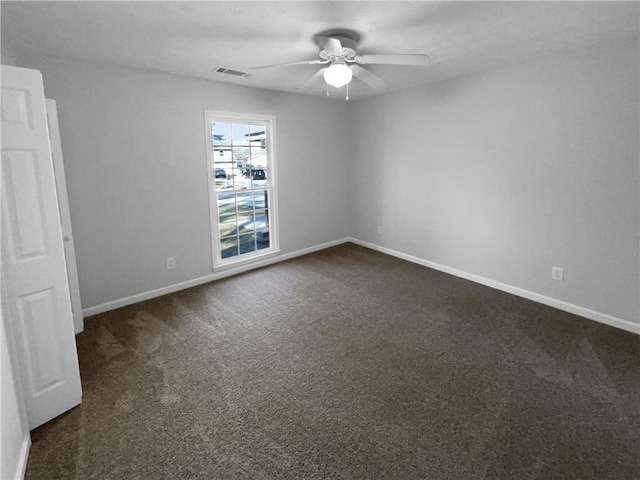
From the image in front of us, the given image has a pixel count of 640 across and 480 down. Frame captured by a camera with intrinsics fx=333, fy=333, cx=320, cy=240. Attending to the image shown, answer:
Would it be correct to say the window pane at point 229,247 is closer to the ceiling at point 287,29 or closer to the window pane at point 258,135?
the window pane at point 258,135

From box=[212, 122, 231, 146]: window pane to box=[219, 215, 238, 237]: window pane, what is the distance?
3.14 ft

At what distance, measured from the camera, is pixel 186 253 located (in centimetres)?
392

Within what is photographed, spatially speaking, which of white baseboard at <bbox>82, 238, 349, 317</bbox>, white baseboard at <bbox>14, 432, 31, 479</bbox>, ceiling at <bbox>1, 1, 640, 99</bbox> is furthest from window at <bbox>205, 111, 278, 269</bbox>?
white baseboard at <bbox>14, 432, 31, 479</bbox>

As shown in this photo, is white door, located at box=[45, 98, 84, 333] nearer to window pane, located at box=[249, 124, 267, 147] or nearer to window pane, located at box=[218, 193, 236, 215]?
window pane, located at box=[218, 193, 236, 215]

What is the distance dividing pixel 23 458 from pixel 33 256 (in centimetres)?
102

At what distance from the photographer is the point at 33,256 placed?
1.85 m

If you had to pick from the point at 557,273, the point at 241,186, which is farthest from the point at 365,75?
the point at 557,273

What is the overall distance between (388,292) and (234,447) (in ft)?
7.88

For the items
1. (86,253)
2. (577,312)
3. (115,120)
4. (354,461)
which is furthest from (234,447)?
(577,312)

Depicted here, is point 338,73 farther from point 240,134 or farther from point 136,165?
point 136,165

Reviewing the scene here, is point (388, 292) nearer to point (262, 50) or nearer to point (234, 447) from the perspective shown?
point (234, 447)

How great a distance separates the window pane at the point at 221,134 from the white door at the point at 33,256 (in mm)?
2297

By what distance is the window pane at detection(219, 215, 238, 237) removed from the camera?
4.43m

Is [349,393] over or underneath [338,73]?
underneath
